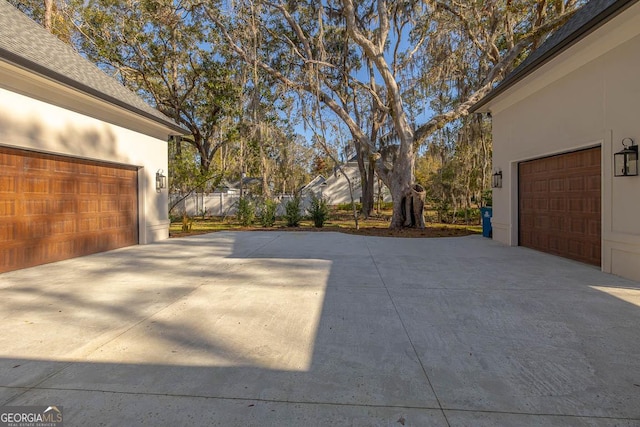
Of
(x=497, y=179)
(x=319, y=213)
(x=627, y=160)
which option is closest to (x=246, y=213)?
(x=319, y=213)

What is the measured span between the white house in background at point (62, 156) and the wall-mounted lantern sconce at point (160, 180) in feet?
1.02

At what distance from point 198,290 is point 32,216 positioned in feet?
13.1

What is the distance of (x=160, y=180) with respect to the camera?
9.88 metres

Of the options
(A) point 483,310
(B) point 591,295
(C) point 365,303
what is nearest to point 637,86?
(B) point 591,295

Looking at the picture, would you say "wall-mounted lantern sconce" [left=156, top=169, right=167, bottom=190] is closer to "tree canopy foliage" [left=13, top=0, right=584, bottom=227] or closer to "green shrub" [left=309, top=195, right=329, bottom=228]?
"tree canopy foliage" [left=13, top=0, right=584, bottom=227]

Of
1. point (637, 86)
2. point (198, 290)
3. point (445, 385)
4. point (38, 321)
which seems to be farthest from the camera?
point (637, 86)

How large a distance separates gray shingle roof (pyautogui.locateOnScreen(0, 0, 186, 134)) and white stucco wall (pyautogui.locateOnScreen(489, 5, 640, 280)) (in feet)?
29.9

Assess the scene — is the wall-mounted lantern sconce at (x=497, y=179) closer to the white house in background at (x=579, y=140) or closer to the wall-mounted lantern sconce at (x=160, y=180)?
the white house in background at (x=579, y=140)

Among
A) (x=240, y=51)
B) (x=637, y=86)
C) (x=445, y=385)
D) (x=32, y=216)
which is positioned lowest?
(x=445, y=385)

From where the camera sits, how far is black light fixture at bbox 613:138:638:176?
5.01 metres

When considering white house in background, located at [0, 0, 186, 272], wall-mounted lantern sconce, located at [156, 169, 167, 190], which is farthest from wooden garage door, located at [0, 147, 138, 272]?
wall-mounted lantern sconce, located at [156, 169, 167, 190]

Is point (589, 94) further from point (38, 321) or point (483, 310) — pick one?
point (38, 321)

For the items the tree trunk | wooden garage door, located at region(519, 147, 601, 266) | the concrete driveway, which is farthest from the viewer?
the tree trunk

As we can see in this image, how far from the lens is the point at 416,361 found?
8.71 feet
